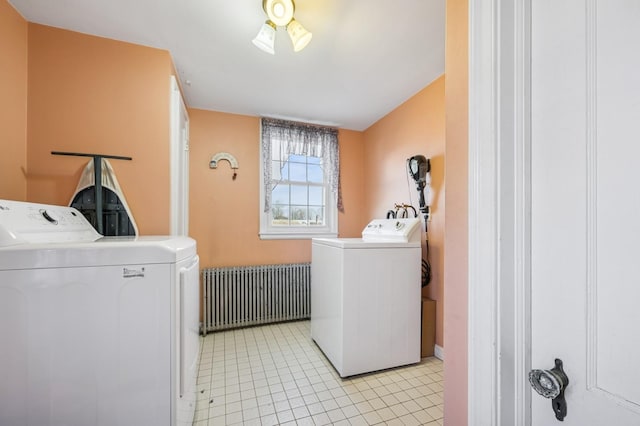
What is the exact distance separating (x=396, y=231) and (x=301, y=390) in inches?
57.3

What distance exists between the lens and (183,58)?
2041 millimetres

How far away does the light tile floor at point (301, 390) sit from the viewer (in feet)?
5.15

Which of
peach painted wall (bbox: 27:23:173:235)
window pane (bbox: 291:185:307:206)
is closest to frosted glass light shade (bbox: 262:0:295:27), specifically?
peach painted wall (bbox: 27:23:173:235)

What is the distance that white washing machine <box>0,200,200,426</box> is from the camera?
905mm

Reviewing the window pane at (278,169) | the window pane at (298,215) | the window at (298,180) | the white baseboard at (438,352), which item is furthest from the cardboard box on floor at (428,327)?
the window pane at (278,169)

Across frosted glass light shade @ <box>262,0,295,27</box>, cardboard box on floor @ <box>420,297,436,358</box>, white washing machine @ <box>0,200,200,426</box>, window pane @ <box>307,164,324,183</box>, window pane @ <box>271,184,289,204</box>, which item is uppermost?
frosted glass light shade @ <box>262,0,295,27</box>

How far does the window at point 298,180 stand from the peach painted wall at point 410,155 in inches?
20.3

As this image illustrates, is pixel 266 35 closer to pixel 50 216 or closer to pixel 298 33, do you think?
pixel 298 33
